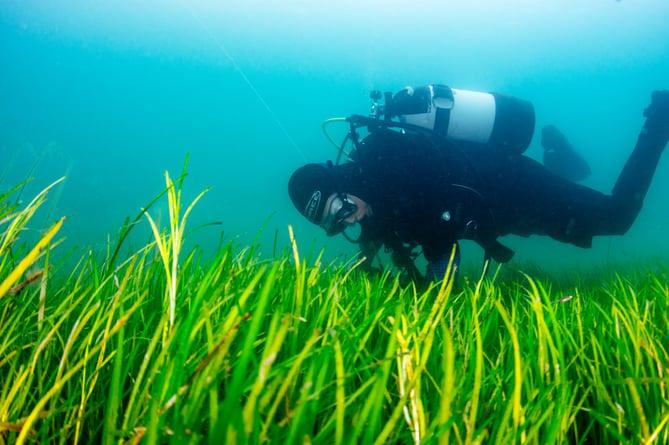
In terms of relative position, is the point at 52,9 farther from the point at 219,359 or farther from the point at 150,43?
the point at 219,359

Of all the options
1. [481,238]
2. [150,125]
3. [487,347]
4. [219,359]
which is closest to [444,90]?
[481,238]

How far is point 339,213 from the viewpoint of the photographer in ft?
12.0

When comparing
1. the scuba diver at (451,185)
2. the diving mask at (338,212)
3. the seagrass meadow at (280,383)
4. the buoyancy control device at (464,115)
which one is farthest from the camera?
the buoyancy control device at (464,115)

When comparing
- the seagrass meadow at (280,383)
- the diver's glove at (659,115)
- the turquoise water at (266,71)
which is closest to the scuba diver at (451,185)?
the diver's glove at (659,115)

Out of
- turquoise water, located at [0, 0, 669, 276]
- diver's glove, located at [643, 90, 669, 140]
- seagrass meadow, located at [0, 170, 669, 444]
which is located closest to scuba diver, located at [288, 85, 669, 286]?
diver's glove, located at [643, 90, 669, 140]

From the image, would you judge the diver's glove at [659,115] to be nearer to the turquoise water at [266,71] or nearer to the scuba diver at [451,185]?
the scuba diver at [451,185]

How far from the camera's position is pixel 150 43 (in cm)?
7519

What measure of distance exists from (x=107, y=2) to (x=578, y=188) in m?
92.9

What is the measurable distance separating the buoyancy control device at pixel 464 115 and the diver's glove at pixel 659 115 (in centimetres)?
160

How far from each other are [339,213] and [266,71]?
3434 inches

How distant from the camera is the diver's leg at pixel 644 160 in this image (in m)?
4.68

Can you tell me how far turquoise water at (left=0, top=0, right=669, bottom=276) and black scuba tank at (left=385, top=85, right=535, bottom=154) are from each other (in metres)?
52.4

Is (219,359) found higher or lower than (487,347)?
higher

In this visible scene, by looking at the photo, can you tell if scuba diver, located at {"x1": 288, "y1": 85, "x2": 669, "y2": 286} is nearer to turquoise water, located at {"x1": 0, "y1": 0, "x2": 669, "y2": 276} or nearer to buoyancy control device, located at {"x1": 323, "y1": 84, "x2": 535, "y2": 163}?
buoyancy control device, located at {"x1": 323, "y1": 84, "x2": 535, "y2": 163}
